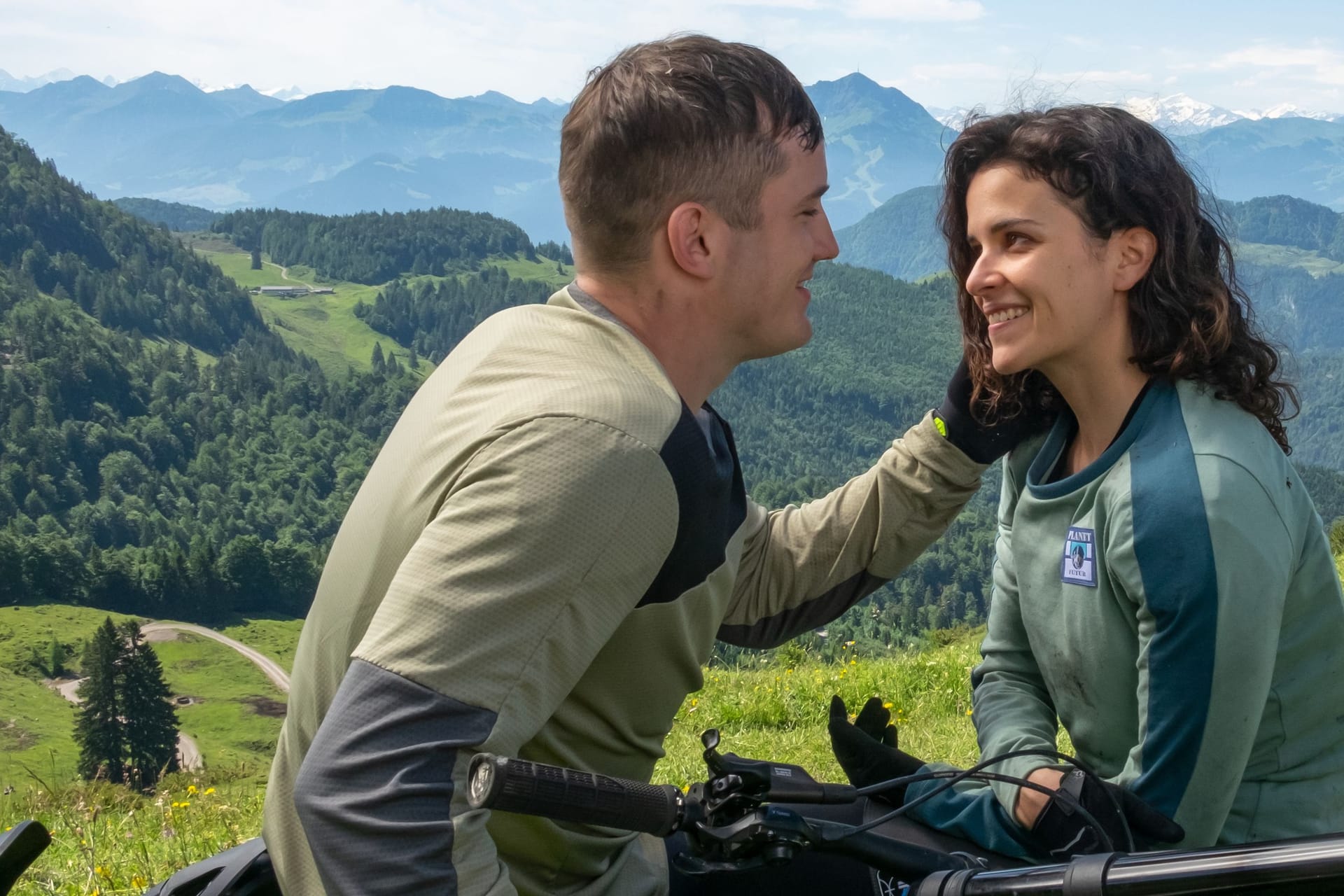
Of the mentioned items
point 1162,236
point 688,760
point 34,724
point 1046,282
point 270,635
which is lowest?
point 270,635

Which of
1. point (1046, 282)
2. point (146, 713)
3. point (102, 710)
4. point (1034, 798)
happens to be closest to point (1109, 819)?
point (1034, 798)

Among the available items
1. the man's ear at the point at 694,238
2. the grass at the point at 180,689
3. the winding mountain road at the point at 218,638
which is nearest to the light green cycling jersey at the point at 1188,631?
the man's ear at the point at 694,238

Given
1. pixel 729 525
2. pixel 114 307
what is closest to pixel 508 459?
pixel 729 525

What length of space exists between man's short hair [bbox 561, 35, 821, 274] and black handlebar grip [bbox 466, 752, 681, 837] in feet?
4.08

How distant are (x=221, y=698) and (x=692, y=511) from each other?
110563 mm

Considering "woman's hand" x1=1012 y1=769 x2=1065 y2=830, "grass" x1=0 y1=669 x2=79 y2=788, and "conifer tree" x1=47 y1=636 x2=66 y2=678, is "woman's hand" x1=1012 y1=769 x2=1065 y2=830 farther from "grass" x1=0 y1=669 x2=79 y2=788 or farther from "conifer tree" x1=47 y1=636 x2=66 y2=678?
"conifer tree" x1=47 y1=636 x2=66 y2=678

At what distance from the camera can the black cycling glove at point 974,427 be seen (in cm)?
349

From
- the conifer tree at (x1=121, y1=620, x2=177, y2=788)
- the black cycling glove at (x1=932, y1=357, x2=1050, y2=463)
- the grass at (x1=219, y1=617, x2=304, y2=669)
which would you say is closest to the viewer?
the black cycling glove at (x1=932, y1=357, x2=1050, y2=463)

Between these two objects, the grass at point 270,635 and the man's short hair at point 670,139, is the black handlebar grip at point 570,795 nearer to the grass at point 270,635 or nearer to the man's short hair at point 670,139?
the man's short hair at point 670,139

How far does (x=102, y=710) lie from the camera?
87.4m

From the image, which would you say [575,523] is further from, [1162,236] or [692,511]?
[1162,236]

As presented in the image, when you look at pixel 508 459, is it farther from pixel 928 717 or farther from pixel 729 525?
pixel 928 717

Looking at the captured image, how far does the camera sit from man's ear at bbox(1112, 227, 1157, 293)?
10.2 ft

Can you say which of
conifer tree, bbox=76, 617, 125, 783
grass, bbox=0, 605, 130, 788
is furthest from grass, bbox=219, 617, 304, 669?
conifer tree, bbox=76, 617, 125, 783
